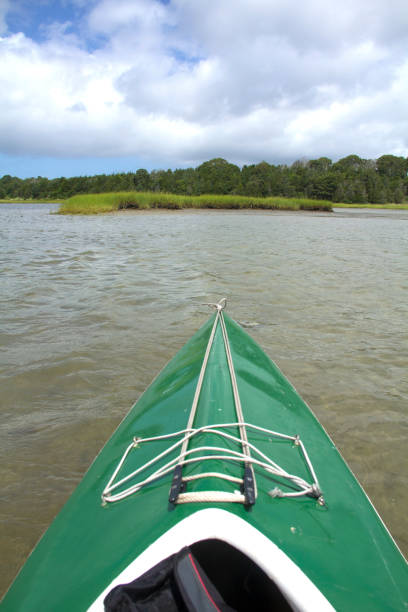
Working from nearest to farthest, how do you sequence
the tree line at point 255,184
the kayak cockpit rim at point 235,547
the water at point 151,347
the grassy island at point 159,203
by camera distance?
the kayak cockpit rim at point 235,547 → the water at point 151,347 → the grassy island at point 159,203 → the tree line at point 255,184

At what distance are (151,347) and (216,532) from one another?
3.33 meters

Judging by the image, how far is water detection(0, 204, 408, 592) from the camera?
2.43 meters

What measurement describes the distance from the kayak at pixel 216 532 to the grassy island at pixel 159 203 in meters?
25.0

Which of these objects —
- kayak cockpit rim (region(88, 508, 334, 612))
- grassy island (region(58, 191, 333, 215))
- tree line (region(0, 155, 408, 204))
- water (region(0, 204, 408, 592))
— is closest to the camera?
kayak cockpit rim (region(88, 508, 334, 612))

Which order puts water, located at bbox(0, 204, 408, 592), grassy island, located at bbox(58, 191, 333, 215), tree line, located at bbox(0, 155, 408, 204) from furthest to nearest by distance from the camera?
1. tree line, located at bbox(0, 155, 408, 204)
2. grassy island, located at bbox(58, 191, 333, 215)
3. water, located at bbox(0, 204, 408, 592)

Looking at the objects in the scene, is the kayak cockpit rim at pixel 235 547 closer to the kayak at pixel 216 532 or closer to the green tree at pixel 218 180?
the kayak at pixel 216 532

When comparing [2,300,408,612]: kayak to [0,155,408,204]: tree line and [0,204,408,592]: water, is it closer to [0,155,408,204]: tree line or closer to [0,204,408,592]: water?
[0,204,408,592]: water

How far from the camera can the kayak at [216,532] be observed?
1.04m

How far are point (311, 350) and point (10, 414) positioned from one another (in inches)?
123

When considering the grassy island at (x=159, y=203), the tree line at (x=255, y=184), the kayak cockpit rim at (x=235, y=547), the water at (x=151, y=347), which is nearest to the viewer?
the kayak cockpit rim at (x=235, y=547)

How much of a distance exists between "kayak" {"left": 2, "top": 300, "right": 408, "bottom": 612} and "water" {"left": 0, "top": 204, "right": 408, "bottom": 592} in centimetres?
66

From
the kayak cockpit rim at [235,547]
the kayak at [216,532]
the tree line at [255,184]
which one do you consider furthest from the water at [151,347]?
the tree line at [255,184]

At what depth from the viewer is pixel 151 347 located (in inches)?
171

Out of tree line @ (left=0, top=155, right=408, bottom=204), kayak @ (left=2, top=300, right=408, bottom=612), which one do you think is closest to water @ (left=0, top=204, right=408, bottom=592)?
kayak @ (left=2, top=300, right=408, bottom=612)
